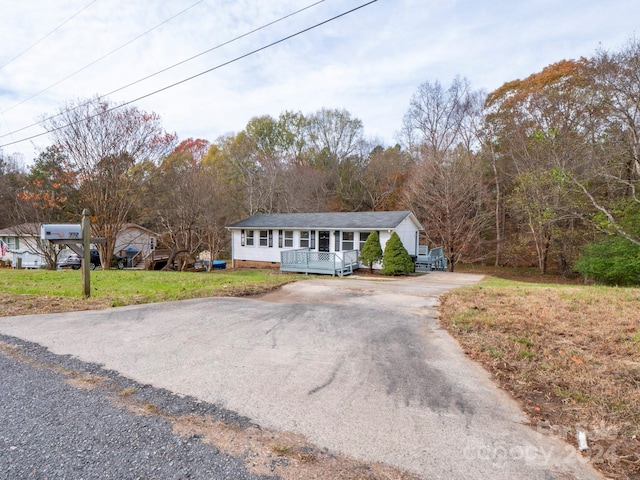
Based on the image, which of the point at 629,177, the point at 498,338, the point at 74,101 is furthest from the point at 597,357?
the point at 74,101

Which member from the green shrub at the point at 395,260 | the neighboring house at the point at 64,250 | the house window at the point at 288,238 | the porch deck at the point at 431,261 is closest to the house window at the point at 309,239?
the house window at the point at 288,238

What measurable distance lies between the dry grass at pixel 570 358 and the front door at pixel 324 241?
41.5ft

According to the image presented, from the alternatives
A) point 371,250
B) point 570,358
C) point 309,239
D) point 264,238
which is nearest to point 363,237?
point 371,250

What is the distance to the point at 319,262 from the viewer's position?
16.8 meters

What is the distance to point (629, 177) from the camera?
15.0m

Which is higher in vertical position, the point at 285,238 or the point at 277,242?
the point at 285,238

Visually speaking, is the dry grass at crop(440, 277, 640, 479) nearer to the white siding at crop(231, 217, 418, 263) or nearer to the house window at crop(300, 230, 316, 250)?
the white siding at crop(231, 217, 418, 263)

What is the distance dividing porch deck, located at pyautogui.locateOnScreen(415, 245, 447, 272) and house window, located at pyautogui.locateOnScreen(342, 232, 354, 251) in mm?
4163

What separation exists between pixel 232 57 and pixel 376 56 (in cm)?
423

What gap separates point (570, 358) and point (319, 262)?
13174mm

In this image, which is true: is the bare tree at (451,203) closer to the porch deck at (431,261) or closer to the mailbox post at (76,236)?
the porch deck at (431,261)

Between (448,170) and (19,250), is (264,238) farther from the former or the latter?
(19,250)

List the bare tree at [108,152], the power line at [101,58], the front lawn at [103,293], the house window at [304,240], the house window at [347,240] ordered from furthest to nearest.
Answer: the house window at [304,240]
the house window at [347,240]
the bare tree at [108,152]
the power line at [101,58]
the front lawn at [103,293]

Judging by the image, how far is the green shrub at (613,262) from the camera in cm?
1394
